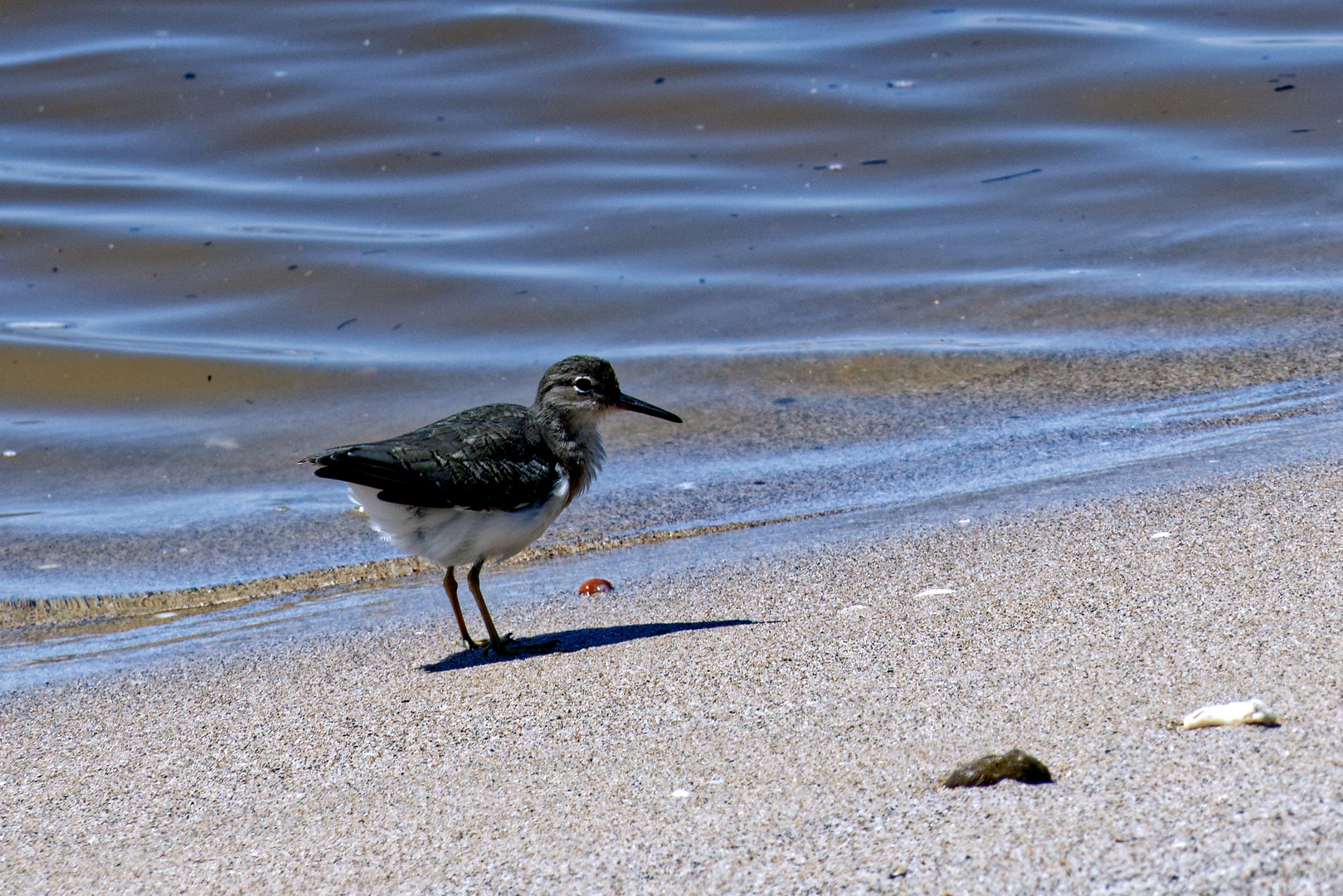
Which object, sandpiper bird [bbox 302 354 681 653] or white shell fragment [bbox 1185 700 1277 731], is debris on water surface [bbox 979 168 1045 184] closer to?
sandpiper bird [bbox 302 354 681 653]

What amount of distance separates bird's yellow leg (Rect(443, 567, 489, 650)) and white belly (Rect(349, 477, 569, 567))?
0.09 meters

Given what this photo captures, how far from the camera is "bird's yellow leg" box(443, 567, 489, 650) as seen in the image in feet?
16.1

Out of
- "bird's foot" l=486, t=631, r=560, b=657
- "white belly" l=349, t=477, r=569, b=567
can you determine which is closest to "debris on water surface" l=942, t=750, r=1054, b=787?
"bird's foot" l=486, t=631, r=560, b=657

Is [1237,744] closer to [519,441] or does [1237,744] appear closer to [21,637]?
[519,441]

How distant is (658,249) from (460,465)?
5.51 m

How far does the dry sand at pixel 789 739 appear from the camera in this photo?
2.76m

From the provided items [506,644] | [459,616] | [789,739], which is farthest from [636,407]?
[789,739]

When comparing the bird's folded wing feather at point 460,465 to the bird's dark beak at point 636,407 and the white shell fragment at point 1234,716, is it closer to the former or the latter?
the bird's dark beak at point 636,407

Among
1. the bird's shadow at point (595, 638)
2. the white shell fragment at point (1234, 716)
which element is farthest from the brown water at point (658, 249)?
the white shell fragment at point (1234, 716)

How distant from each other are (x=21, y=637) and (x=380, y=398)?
9.72 ft

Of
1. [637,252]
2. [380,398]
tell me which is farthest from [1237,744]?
[637,252]

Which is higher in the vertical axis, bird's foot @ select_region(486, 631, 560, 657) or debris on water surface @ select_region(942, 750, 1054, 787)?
debris on water surface @ select_region(942, 750, 1054, 787)

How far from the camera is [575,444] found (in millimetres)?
5504

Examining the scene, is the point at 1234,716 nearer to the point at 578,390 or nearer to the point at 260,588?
the point at 578,390
